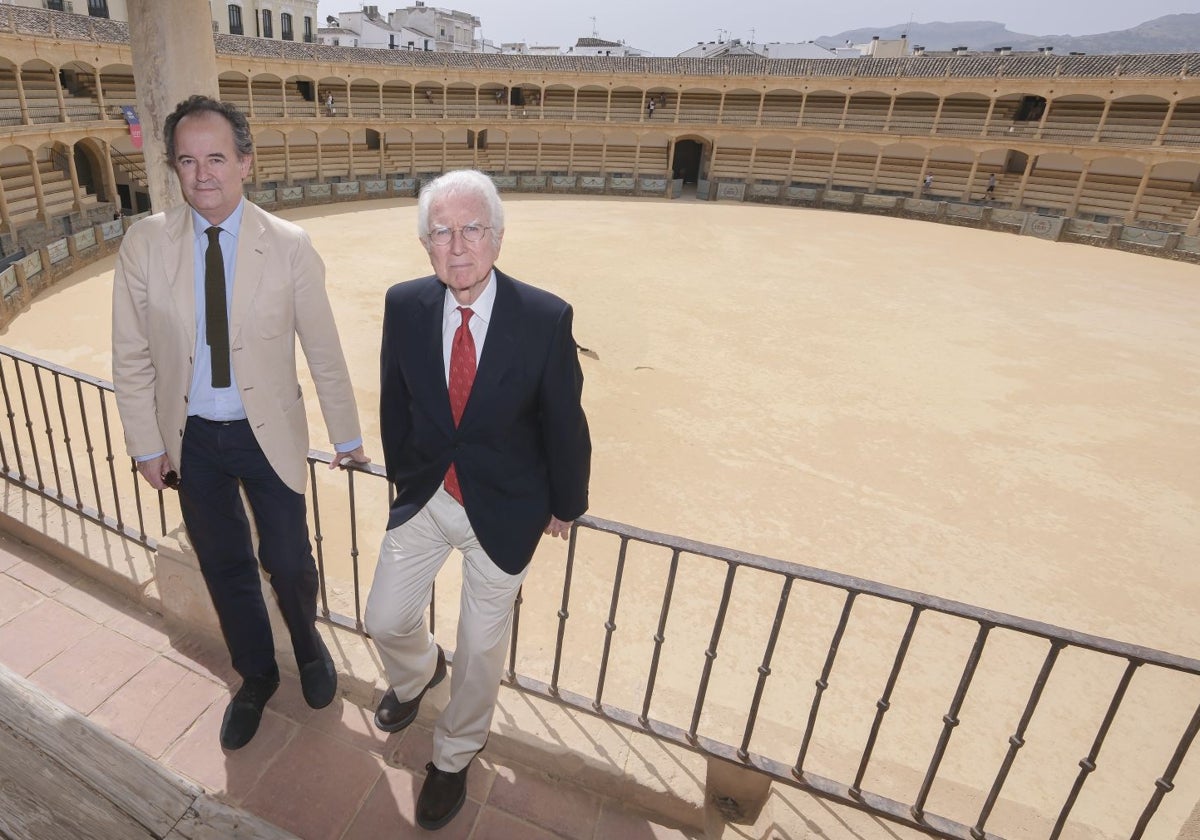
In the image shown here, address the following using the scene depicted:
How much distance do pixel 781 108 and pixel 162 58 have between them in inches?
1449

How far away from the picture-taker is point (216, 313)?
8.18 feet

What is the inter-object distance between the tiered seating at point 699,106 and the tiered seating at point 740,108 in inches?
18.8

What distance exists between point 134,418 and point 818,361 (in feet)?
37.0

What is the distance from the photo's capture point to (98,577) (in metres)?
3.43

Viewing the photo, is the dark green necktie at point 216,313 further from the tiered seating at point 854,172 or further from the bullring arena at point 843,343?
the tiered seating at point 854,172

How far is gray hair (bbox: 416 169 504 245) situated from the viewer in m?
2.22

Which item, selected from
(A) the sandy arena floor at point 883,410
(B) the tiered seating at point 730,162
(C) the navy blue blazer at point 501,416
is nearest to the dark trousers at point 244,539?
(C) the navy blue blazer at point 501,416

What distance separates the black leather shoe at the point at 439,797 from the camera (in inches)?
95.0

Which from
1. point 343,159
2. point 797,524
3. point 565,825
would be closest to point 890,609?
point 797,524

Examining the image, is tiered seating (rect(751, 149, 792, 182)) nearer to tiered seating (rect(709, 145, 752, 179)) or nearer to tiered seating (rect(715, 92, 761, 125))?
tiered seating (rect(709, 145, 752, 179))

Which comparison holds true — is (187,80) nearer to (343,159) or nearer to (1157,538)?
(1157,538)

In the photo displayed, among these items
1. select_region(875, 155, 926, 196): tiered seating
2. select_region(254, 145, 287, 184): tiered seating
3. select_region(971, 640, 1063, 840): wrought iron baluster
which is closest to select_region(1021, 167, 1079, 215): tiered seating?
select_region(875, 155, 926, 196): tiered seating

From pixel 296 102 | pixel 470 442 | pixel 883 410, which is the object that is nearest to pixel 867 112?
pixel 296 102

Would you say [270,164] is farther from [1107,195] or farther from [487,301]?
[1107,195]
